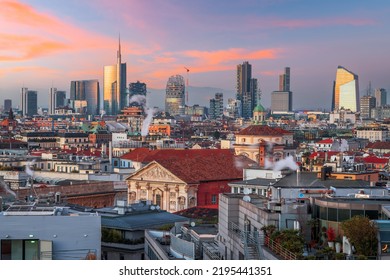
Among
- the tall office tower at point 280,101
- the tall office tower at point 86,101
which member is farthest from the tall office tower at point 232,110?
the tall office tower at point 86,101

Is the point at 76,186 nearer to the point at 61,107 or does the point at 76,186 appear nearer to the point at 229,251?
the point at 229,251

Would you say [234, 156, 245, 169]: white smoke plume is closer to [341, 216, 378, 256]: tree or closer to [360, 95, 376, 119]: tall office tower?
[341, 216, 378, 256]: tree

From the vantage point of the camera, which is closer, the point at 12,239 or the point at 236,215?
the point at 12,239

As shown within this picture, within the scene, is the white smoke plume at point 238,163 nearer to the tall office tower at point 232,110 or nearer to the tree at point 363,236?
the tree at point 363,236
